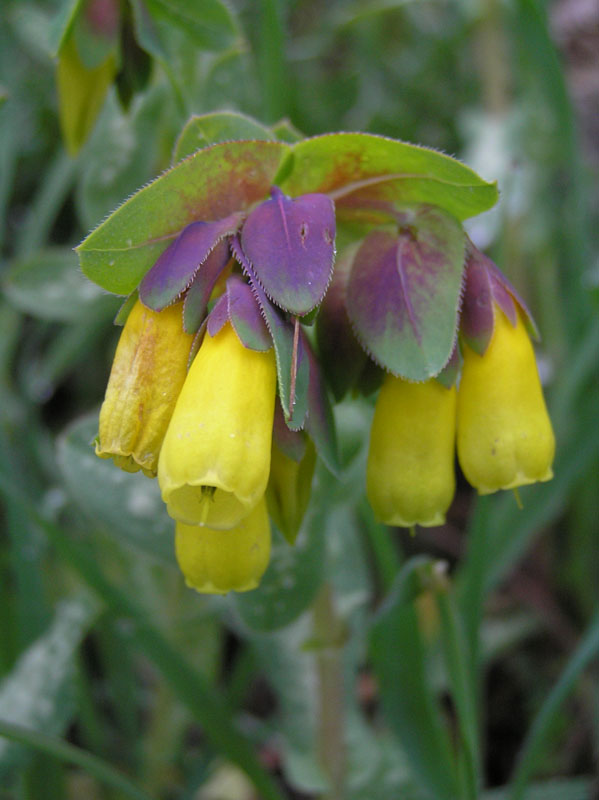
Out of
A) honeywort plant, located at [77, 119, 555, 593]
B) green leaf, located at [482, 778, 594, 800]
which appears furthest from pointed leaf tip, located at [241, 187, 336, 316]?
green leaf, located at [482, 778, 594, 800]

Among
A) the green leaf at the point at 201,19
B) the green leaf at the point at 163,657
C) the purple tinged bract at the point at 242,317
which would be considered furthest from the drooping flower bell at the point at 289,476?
the green leaf at the point at 201,19

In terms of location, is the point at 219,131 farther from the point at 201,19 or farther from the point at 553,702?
the point at 553,702

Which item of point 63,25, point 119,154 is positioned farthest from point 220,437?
point 119,154

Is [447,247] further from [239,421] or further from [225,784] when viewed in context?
[225,784]

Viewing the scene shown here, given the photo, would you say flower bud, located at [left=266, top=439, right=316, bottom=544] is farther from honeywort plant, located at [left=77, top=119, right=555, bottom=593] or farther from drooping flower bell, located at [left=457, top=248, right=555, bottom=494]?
drooping flower bell, located at [left=457, top=248, right=555, bottom=494]

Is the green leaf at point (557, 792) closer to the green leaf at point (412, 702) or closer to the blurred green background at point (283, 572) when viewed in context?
the blurred green background at point (283, 572)
